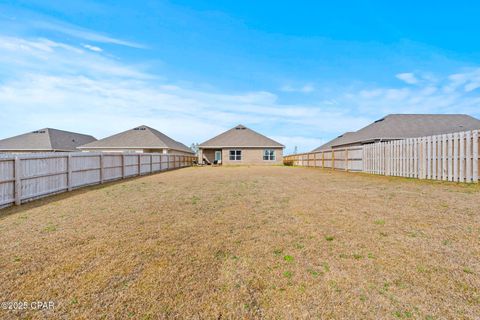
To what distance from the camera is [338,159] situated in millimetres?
19594

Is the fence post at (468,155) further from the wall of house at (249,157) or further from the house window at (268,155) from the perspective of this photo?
the house window at (268,155)

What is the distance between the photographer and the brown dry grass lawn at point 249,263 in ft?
7.47

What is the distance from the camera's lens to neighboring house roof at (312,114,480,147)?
2311 centimetres

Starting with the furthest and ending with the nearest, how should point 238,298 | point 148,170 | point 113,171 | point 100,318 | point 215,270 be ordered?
point 148,170
point 113,171
point 215,270
point 238,298
point 100,318

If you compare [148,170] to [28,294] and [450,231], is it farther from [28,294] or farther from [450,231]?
[450,231]

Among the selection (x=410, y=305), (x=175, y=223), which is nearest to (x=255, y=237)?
(x=175, y=223)

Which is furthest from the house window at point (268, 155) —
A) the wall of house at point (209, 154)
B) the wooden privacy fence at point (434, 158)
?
the wooden privacy fence at point (434, 158)

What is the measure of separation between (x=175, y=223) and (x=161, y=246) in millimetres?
1236

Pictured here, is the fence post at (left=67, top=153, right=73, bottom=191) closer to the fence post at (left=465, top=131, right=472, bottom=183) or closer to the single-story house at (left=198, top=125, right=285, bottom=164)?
the fence post at (left=465, top=131, right=472, bottom=183)

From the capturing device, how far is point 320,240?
390cm

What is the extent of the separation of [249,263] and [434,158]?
450 inches

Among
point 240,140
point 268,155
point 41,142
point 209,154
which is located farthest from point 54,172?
point 41,142

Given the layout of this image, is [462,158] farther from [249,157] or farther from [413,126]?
[249,157]

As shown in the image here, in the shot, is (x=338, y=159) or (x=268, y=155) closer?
(x=338, y=159)
